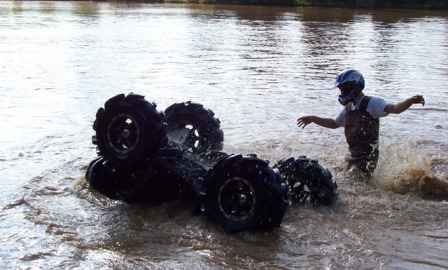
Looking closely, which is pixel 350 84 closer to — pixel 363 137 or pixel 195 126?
pixel 363 137

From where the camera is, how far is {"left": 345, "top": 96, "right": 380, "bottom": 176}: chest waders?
7418 millimetres

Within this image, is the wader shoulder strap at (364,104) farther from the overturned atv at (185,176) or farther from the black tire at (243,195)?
the black tire at (243,195)

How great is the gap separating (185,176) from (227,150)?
8.48 ft

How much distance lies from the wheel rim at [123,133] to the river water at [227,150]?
62 cm

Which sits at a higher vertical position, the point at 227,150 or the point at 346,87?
the point at 346,87

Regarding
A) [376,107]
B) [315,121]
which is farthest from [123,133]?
[376,107]

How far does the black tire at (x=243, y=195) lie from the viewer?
5.77 m

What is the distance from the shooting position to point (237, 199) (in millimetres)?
5957

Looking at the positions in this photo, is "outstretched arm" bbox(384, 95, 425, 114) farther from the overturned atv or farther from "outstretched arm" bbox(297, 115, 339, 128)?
the overturned atv

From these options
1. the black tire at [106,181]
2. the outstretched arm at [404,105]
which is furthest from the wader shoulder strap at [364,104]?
the black tire at [106,181]

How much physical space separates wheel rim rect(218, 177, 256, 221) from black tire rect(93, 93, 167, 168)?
93cm

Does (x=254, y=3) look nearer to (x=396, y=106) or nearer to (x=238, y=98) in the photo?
(x=238, y=98)

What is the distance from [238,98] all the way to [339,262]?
308 inches

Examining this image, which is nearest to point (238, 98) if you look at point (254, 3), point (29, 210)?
point (29, 210)
